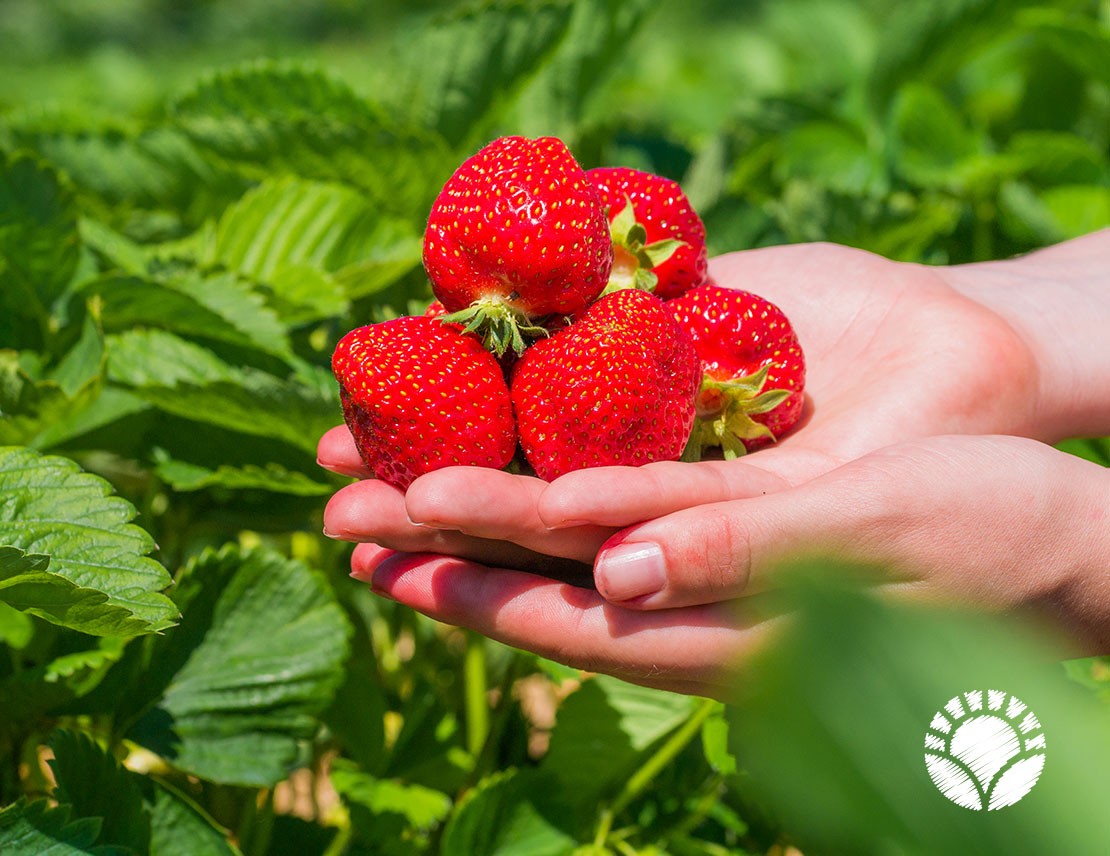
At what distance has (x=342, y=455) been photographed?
106 centimetres

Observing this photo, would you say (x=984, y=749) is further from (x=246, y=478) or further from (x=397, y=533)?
(x=246, y=478)

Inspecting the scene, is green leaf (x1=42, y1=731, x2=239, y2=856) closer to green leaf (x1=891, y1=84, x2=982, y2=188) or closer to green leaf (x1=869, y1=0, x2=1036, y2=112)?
green leaf (x1=891, y1=84, x2=982, y2=188)

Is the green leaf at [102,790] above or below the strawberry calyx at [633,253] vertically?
below

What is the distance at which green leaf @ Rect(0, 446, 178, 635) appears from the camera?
0.76m

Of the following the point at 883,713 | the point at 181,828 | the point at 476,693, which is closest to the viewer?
the point at 883,713

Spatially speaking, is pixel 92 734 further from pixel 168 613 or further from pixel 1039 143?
pixel 1039 143

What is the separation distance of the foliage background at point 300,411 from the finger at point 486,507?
0.66 ft

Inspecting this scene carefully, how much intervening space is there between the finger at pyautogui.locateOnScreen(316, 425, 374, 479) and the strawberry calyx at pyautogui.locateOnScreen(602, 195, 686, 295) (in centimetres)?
31

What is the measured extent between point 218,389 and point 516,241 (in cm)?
31

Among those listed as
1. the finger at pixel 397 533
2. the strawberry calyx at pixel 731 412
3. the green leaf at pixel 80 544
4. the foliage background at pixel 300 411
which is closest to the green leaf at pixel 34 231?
the foliage background at pixel 300 411

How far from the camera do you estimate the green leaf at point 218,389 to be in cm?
107

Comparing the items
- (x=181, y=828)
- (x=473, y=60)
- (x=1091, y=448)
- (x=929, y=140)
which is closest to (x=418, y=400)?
(x=181, y=828)

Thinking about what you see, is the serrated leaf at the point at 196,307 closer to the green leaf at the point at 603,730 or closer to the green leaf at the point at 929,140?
the green leaf at the point at 603,730

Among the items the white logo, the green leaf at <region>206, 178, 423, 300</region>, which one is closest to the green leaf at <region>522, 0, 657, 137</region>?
the green leaf at <region>206, 178, 423, 300</region>
